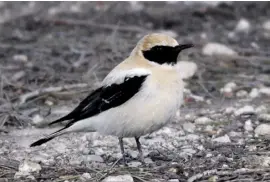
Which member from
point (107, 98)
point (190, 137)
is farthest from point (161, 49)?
point (190, 137)

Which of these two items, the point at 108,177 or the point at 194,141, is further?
the point at 194,141

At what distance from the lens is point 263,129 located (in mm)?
6590

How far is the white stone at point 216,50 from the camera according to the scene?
370 inches

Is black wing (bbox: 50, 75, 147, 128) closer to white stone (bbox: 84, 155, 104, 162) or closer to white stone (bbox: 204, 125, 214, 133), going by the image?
white stone (bbox: 84, 155, 104, 162)

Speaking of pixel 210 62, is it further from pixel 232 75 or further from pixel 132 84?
pixel 132 84

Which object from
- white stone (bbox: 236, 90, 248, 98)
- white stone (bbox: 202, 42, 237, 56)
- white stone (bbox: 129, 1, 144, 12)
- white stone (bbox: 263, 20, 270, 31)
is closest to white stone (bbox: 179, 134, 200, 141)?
white stone (bbox: 236, 90, 248, 98)

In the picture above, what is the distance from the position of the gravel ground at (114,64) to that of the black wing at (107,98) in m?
0.40

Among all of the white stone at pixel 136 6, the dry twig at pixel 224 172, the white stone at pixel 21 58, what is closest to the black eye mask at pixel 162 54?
the dry twig at pixel 224 172

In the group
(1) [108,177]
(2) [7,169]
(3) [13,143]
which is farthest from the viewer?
(3) [13,143]

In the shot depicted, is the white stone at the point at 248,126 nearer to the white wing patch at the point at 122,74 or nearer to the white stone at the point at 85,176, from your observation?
the white wing patch at the point at 122,74

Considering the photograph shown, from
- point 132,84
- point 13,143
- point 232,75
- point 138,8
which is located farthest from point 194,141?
point 138,8

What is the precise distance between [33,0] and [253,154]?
7.54m

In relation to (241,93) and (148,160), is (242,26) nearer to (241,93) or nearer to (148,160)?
(241,93)

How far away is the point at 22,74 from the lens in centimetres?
877
